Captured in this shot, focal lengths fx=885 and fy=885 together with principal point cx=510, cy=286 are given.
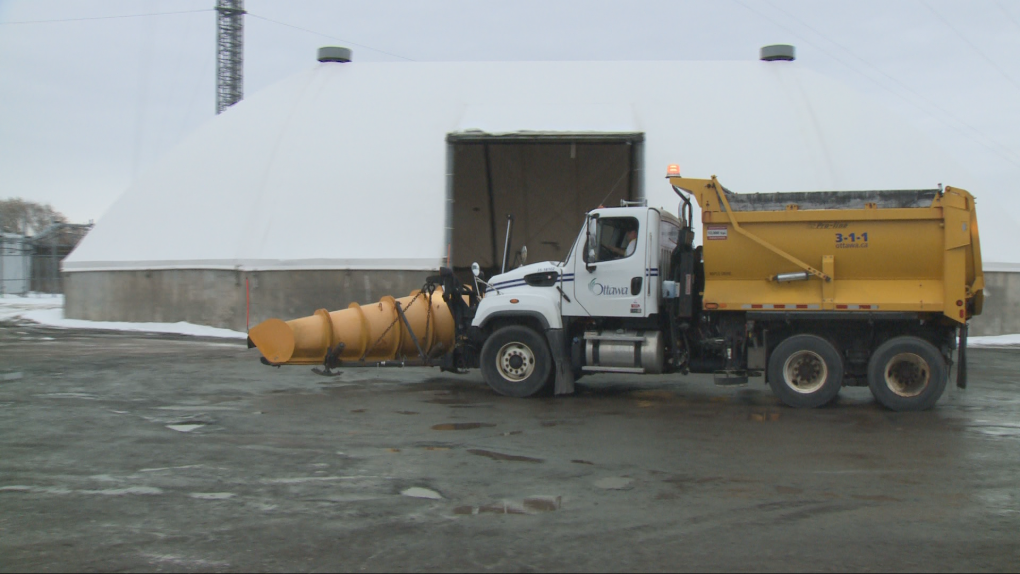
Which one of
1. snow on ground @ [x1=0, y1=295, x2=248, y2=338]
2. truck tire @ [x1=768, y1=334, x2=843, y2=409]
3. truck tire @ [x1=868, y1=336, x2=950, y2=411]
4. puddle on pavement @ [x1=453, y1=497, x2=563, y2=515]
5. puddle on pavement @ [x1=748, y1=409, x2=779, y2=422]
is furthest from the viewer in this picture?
snow on ground @ [x1=0, y1=295, x2=248, y2=338]

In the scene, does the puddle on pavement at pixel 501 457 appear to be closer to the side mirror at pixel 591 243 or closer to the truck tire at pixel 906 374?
the side mirror at pixel 591 243

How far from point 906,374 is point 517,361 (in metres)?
5.06

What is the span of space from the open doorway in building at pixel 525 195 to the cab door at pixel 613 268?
18384 mm

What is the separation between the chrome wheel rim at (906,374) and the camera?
1096 cm

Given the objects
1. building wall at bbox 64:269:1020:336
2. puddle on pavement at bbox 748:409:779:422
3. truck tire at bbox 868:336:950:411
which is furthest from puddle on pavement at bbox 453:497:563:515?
building wall at bbox 64:269:1020:336

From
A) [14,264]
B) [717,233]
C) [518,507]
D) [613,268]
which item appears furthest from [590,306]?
[14,264]

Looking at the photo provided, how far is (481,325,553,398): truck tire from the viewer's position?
12391mm

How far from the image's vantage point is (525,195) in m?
31.6

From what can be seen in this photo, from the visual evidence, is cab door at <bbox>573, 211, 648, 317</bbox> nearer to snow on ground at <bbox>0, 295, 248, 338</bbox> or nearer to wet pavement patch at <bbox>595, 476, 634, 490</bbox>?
wet pavement patch at <bbox>595, 476, 634, 490</bbox>

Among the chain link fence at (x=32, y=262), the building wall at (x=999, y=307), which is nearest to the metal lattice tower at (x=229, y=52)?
the chain link fence at (x=32, y=262)

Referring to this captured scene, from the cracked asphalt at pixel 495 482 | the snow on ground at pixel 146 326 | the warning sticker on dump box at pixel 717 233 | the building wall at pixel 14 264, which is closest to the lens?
the cracked asphalt at pixel 495 482

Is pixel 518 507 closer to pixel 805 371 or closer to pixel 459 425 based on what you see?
pixel 459 425

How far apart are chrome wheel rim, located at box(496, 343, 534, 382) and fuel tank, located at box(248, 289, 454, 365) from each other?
5.24ft

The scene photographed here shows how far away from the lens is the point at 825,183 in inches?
983
